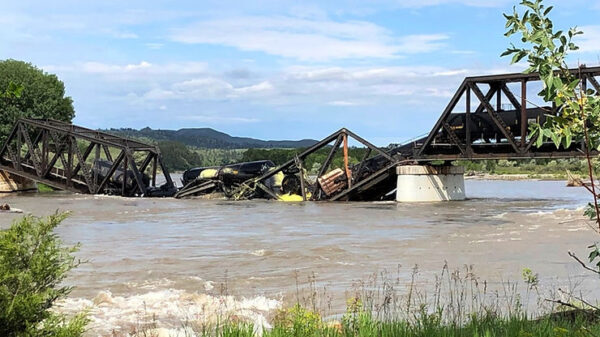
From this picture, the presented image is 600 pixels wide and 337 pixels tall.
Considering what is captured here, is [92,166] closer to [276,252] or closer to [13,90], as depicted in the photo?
[276,252]

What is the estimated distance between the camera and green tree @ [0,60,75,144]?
70.1m

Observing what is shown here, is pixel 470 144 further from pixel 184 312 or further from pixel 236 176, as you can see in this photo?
pixel 184 312

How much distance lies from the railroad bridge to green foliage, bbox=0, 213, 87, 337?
3021cm

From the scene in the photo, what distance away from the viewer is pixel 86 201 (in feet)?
145

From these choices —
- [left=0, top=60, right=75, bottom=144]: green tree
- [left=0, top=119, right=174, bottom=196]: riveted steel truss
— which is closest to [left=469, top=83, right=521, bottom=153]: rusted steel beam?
[left=0, top=119, right=174, bottom=196]: riveted steel truss

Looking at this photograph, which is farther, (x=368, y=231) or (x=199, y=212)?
(x=199, y=212)

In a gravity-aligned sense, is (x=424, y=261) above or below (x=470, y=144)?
below

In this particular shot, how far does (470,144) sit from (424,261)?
75.1 feet

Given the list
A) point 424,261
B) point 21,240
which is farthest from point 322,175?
point 21,240

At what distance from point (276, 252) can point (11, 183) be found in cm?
4371

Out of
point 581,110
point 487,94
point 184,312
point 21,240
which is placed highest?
point 487,94

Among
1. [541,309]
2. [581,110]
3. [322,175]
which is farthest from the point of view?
[322,175]

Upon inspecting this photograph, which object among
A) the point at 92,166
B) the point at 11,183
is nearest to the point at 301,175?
the point at 92,166

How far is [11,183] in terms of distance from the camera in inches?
2228
